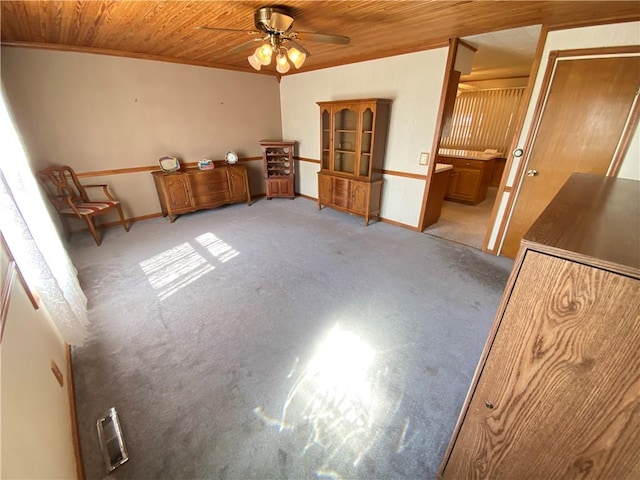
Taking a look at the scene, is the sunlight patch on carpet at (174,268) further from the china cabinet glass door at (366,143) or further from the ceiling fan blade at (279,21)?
the china cabinet glass door at (366,143)

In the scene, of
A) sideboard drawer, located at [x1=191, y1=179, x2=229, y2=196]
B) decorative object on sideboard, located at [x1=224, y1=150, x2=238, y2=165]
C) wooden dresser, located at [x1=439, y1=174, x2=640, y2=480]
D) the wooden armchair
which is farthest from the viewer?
decorative object on sideboard, located at [x1=224, y1=150, x2=238, y2=165]

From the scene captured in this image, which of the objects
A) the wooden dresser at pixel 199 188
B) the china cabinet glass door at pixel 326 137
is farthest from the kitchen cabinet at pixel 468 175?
the wooden dresser at pixel 199 188

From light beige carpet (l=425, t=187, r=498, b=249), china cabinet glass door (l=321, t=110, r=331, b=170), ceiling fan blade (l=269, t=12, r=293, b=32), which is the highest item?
ceiling fan blade (l=269, t=12, r=293, b=32)

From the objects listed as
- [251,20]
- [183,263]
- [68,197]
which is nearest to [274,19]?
[251,20]

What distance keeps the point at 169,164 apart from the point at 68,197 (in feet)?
4.26

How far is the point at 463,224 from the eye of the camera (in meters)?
4.07

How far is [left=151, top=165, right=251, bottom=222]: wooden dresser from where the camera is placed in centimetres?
399

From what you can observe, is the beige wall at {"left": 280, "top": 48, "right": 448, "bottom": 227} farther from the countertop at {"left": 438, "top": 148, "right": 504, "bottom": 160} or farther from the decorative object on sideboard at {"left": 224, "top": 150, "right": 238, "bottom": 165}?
the countertop at {"left": 438, "top": 148, "right": 504, "bottom": 160}

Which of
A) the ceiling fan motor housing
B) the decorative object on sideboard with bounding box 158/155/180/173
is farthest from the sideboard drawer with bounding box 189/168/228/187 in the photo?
the ceiling fan motor housing

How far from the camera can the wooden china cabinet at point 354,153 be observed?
3.61 metres

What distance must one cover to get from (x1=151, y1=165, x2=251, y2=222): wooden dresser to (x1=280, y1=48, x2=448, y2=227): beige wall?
162 cm

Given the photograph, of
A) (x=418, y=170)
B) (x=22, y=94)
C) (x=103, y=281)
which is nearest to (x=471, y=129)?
(x=418, y=170)

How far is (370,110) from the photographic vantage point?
3.53 metres

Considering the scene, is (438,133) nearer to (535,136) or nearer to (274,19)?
(535,136)
